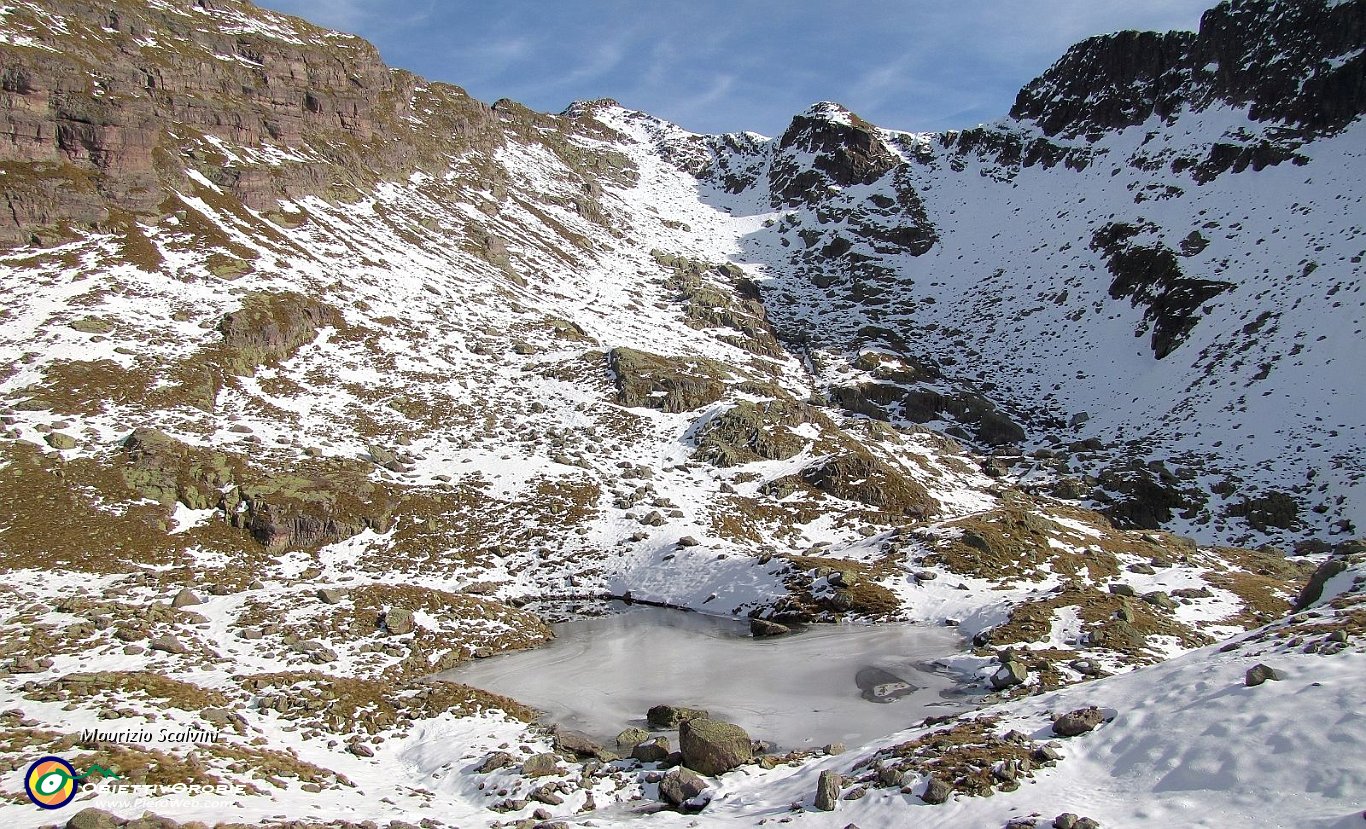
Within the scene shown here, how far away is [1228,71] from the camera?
86.0 metres

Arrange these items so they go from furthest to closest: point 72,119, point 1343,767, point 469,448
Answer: point 72,119 → point 469,448 → point 1343,767

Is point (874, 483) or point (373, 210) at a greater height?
point (373, 210)

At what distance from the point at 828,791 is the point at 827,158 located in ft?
445

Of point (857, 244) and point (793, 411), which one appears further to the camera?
point (857, 244)

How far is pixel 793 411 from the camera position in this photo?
182ft

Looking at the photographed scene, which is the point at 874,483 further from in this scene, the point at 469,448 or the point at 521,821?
the point at 521,821

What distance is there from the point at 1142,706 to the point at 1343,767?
12.3ft

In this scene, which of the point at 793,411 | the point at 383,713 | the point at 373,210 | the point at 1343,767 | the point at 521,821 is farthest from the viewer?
the point at 373,210

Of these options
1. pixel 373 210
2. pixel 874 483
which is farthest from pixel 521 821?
pixel 373 210

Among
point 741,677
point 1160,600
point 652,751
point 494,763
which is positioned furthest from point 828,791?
point 1160,600

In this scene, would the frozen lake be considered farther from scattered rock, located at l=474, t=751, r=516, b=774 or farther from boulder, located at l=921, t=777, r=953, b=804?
boulder, located at l=921, t=777, r=953, b=804

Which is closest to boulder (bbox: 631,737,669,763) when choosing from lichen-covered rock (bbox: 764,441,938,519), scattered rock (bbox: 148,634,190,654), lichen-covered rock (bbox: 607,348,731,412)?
scattered rock (bbox: 148,634,190,654)

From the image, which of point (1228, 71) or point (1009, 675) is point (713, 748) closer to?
point (1009, 675)

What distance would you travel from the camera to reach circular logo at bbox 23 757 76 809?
1164 cm
